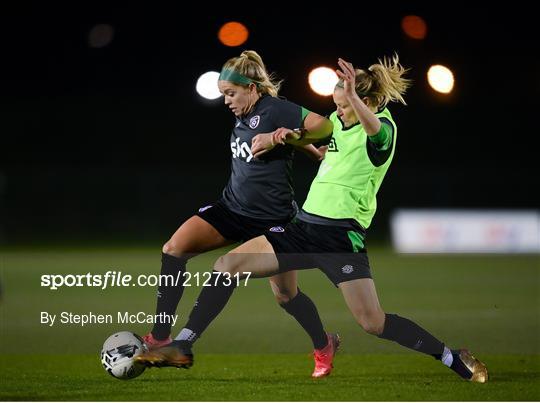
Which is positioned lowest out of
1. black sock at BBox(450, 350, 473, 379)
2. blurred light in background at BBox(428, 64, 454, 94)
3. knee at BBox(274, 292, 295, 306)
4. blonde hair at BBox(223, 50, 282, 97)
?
black sock at BBox(450, 350, 473, 379)

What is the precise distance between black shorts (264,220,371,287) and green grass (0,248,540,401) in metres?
0.70

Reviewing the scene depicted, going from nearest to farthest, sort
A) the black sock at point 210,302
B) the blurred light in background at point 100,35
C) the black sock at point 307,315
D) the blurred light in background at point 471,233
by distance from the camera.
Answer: the black sock at point 210,302 < the black sock at point 307,315 < the blurred light in background at point 471,233 < the blurred light in background at point 100,35

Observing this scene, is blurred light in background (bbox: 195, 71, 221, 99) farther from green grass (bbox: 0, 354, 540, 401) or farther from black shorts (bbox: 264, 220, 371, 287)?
green grass (bbox: 0, 354, 540, 401)

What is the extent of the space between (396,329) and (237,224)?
1.16m

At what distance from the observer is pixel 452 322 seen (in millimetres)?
9258

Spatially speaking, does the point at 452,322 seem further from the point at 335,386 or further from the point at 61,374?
the point at 61,374

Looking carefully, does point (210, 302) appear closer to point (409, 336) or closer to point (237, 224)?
point (237, 224)

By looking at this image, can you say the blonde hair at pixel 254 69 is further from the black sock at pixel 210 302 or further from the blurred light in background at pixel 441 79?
the black sock at pixel 210 302

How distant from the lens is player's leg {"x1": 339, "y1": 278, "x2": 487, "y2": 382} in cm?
562

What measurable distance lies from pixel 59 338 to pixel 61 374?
199 centimetres

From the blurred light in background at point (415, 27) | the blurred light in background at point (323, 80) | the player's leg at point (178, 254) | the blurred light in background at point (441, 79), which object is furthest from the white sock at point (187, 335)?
the blurred light in background at point (415, 27)

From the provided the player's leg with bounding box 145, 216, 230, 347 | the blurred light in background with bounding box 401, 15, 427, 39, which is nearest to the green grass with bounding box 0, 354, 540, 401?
the player's leg with bounding box 145, 216, 230, 347

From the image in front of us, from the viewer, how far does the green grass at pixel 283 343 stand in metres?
5.84

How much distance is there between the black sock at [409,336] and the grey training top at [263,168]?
0.95 m
